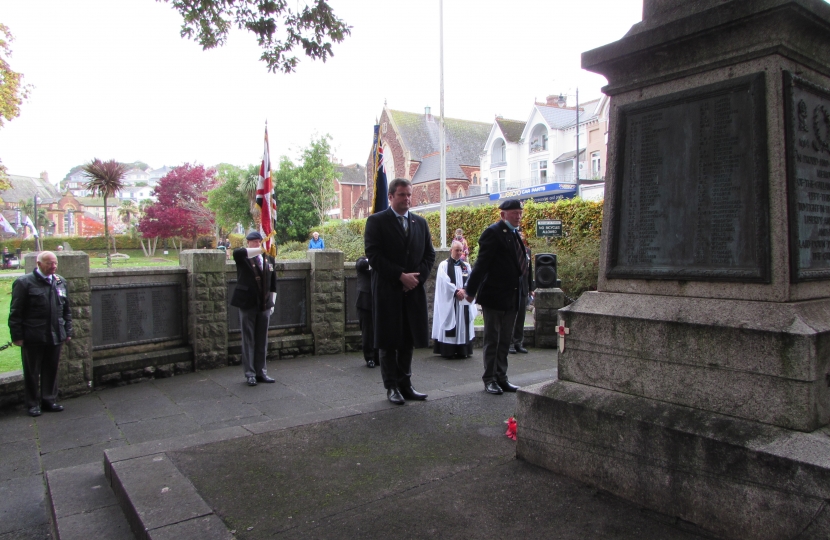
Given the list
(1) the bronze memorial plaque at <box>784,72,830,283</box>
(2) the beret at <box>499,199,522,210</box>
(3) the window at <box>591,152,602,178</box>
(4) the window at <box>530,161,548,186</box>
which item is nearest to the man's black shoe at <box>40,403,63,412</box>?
(2) the beret at <box>499,199,522,210</box>

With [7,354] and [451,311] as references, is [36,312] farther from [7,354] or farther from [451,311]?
[451,311]

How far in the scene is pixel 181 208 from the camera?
58.7 metres

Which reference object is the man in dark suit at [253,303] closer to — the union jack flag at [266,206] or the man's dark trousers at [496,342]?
the union jack flag at [266,206]

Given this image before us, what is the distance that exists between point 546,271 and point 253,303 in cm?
545

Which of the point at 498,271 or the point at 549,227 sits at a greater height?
the point at 549,227

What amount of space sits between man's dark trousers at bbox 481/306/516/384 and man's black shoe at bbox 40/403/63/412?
4918 mm

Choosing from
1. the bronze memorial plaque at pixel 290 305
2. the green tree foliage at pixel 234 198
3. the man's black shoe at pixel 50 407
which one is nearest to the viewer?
the man's black shoe at pixel 50 407

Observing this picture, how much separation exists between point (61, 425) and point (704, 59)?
6788 mm

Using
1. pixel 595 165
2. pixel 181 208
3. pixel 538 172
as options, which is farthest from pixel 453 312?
pixel 181 208

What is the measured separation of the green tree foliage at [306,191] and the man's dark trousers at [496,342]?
40.4m

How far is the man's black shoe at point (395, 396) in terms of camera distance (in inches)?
214

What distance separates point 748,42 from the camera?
324cm

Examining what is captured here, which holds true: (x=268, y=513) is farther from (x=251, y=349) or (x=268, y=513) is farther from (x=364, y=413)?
(x=251, y=349)

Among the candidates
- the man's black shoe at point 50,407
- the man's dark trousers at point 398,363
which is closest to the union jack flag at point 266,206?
the man's black shoe at point 50,407
